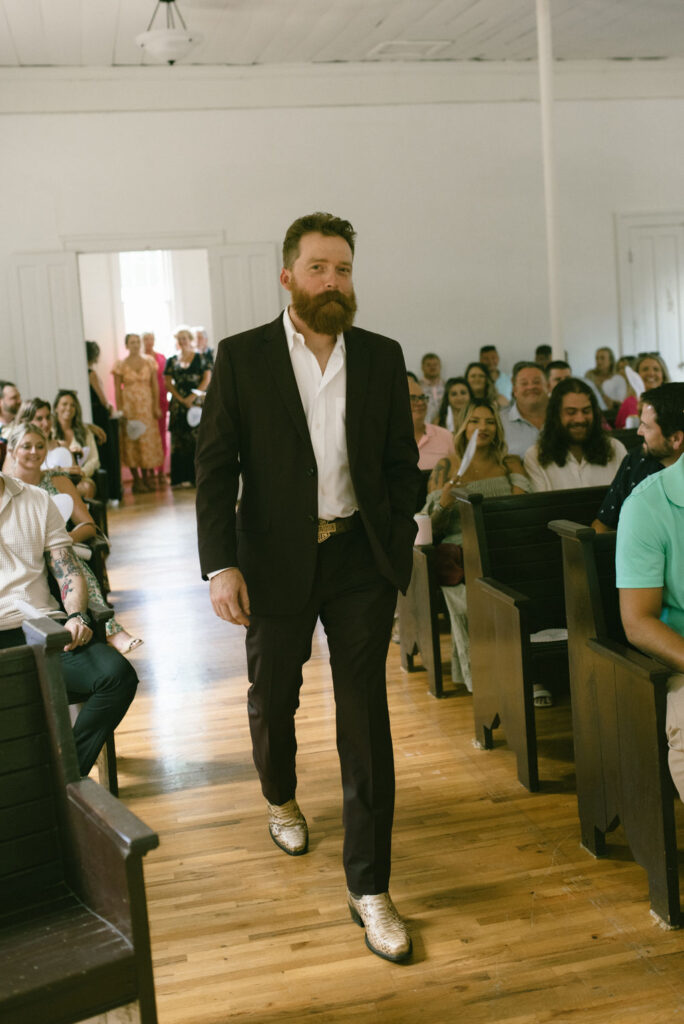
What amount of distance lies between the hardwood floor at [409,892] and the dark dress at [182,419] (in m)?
8.29

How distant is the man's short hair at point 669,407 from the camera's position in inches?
123

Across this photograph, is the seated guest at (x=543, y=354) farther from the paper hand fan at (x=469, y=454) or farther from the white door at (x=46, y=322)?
the paper hand fan at (x=469, y=454)

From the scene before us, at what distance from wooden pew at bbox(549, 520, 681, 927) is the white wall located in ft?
27.6

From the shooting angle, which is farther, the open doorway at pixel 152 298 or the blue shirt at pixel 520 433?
the open doorway at pixel 152 298

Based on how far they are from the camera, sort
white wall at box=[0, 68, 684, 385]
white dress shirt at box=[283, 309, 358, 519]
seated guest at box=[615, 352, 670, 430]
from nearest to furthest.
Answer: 1. white dress shirt at box=[283, 309, 358, 519]
2. seated guest at box=[615, 352, 670, 430]
3. white wall at box=[0, 68, 684, 385]

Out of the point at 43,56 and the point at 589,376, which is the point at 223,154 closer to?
→ the point at 43,56

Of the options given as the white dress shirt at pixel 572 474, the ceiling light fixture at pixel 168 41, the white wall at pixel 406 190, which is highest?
the ceiling light fixture at pixel 168 41

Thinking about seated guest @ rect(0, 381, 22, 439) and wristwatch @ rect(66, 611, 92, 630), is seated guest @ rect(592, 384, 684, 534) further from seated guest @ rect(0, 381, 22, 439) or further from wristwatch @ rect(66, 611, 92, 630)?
seated guest @ rect(0, 381, 22, 439)

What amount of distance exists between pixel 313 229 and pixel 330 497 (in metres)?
0.65

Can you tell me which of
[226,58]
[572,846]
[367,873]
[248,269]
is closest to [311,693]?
[572,846]

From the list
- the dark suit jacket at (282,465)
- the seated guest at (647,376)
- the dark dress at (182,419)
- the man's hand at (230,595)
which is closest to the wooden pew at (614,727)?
the dark suit jacket at (282,465)

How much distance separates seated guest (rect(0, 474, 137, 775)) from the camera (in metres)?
3.20

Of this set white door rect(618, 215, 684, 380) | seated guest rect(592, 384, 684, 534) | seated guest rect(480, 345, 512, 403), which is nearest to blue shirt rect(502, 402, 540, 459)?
seated guest rect(592, 384, 684, 534)

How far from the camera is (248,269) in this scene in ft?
36.4
